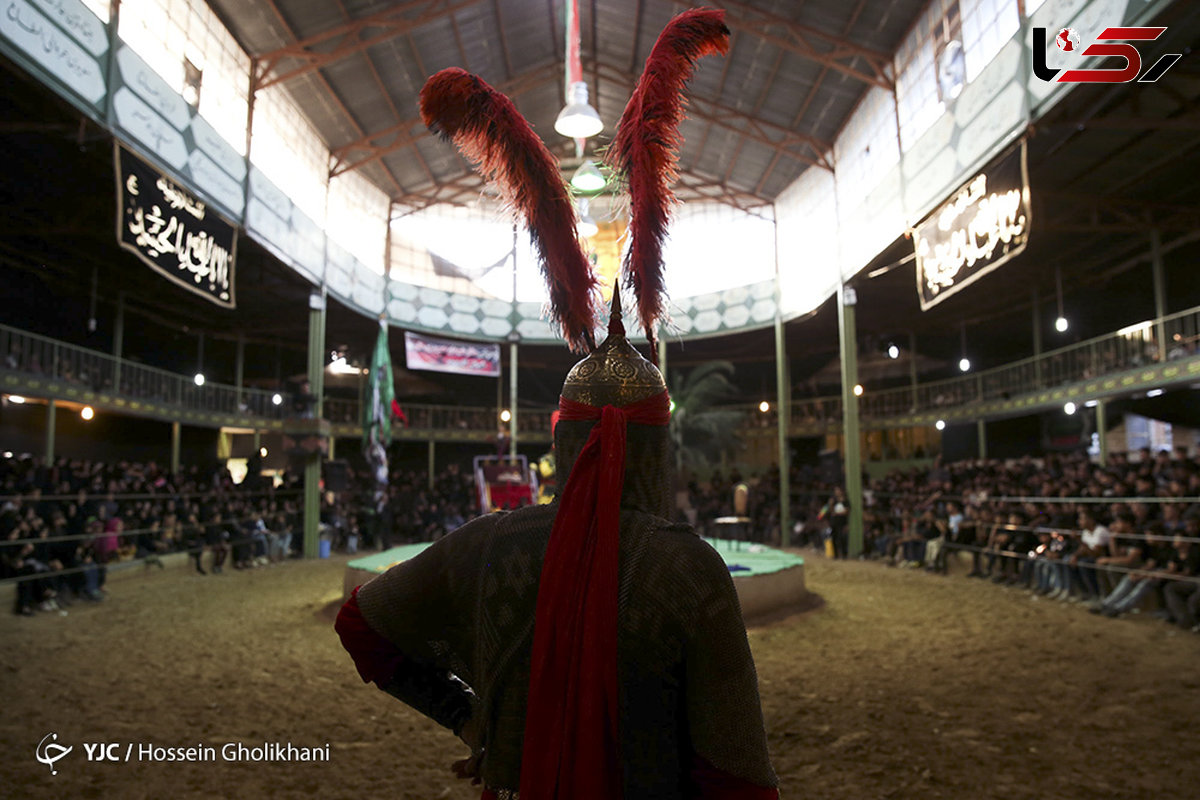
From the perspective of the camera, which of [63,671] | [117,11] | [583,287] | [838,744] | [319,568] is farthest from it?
[319,568]

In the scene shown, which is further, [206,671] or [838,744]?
[206,671]

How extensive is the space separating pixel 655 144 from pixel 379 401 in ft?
41.0

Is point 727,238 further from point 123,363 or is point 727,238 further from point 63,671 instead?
point 63,671

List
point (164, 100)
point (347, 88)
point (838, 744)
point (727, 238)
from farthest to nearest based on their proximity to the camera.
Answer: point (727, 238)
point (347, 88)
point (164, 100)
point (838, 744)

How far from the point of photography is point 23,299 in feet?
42.2

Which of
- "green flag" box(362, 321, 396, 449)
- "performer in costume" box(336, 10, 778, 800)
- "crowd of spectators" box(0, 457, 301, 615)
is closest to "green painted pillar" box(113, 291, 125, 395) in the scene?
"crowd of spectators" box(0, 457, 301, 615)

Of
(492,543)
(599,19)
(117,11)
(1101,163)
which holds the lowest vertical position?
(492,543)

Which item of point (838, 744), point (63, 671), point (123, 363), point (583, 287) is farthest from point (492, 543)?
point (123, 363)

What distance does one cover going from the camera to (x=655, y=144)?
152 centimetres

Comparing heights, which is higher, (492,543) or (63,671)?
(492,543)

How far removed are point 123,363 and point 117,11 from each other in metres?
7.65

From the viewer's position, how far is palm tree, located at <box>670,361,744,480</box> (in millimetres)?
18109

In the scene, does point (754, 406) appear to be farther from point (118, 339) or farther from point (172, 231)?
point (172, 231)

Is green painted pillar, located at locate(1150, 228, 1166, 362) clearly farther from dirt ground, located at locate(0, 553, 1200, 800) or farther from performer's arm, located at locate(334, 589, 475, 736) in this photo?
performer's arm, located at locate(334, 589, 475, 736)
